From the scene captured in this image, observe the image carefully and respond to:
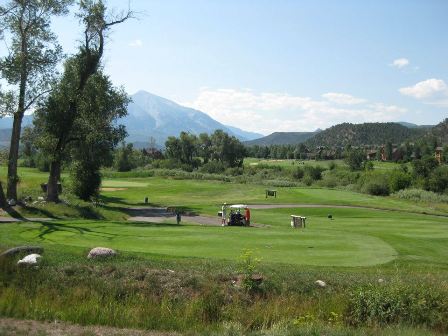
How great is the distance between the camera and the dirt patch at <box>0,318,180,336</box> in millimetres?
10250

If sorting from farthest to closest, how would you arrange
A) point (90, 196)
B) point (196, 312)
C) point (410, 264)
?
point (90, 196) < point (410, 264) < point (196, 312)

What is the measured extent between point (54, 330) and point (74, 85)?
108 feet

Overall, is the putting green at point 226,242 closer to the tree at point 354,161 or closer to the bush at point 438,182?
the bush at point 438,182

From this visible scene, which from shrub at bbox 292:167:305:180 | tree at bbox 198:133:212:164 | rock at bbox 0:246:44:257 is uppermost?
tree at bbox 198:133:212:164

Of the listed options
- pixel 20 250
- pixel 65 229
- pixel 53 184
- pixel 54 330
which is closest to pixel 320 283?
pixel 54 330

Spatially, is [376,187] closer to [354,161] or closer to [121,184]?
[121,184]

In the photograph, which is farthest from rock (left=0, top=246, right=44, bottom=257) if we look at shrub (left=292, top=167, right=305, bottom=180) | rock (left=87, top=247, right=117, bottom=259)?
shrub (left=292, top=167, right=305, bottom=180)

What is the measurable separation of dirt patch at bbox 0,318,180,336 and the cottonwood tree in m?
30.5

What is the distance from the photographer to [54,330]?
10.5 metres

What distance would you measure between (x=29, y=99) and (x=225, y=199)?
39538mm

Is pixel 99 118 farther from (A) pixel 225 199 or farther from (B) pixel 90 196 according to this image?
(A) pixel 225 199

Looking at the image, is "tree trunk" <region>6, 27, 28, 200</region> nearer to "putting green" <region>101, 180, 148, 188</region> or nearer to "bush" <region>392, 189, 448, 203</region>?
"putting green" <region>101, 180, 148, 188</region>

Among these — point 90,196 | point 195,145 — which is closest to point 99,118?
point 90,196

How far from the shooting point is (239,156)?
145 metres
